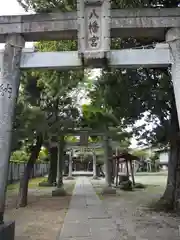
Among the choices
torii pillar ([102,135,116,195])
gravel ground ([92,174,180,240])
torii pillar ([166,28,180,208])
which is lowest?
gravel ground ([92,174,180,240])

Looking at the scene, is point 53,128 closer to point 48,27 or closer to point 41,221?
point 41,221

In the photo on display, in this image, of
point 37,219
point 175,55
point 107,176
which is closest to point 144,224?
point 37,219

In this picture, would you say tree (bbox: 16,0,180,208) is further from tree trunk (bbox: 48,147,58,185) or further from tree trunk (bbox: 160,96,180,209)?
tree trunk (bbox: 48,147,58,185)

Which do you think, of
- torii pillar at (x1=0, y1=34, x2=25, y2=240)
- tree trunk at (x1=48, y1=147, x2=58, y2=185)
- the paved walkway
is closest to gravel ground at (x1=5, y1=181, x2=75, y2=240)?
the paved walkway

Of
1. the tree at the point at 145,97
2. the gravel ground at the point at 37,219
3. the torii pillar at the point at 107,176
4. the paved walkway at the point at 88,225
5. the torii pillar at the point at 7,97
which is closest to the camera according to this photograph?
the torii pillar at the point at 7,97

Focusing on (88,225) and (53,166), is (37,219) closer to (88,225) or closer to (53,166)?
(88,225)

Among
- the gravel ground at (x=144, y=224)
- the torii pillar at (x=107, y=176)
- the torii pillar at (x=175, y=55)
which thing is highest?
the torii pillar at (x=175, y=55)

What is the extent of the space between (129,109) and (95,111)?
420cm

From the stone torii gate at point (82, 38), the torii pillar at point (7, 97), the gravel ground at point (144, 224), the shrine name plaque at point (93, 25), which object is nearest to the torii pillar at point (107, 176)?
the gravel ground at point (144, 224)

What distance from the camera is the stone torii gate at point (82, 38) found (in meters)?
5.79

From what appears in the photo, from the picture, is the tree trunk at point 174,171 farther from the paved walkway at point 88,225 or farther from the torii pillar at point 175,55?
the torii pillar at point 175,55

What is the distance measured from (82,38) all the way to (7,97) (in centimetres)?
191

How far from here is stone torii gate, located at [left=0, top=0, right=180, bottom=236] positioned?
5.79m

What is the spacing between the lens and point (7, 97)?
5.95 m
